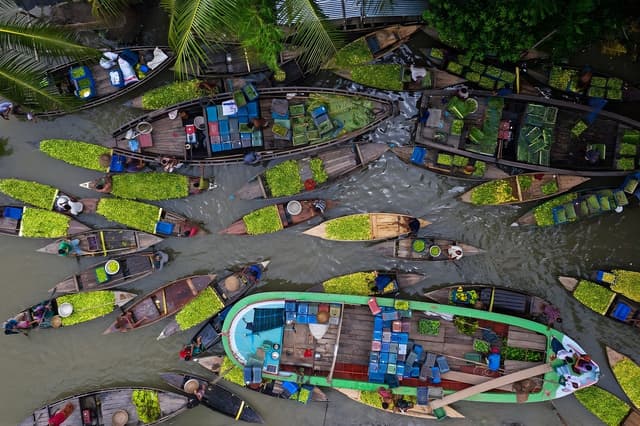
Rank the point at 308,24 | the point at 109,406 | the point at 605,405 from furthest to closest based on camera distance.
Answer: the point at 109,406 → the point at 605,405 → the point at 308,24

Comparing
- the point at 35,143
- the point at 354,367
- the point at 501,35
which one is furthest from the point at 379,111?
the point at 35,143

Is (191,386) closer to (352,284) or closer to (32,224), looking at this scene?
(352,284)

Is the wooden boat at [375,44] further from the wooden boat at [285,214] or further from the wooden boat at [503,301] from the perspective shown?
the wooden boat at [503,301]

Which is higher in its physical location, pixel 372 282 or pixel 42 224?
pixel 42 224

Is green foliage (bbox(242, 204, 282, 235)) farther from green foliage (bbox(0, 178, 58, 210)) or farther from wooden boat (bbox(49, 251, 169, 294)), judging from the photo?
green foliage (bbox(0, 178, 58, 210))

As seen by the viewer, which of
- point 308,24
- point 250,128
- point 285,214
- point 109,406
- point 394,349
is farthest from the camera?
point 285,214

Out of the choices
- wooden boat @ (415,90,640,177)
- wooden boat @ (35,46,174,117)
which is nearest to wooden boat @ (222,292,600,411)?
wooden boat @ (415,90,640,177)

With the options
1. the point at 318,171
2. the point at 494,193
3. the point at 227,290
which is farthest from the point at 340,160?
the point at 227,290

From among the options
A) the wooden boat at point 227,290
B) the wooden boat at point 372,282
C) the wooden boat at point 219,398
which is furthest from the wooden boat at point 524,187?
the wooden boat at point 219,398
